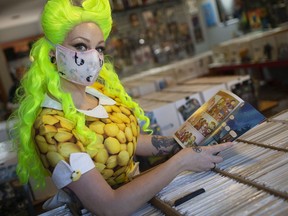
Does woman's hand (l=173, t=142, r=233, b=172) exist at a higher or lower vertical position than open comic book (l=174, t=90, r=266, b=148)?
lower

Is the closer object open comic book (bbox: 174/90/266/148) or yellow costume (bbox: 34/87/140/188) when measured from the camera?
yellow costume (bbox: 34/87/140/188)

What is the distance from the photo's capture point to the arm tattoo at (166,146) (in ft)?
5.31

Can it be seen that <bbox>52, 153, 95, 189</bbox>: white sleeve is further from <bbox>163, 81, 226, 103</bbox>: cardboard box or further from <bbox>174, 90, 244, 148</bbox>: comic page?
<bbox>163, 81, 226, 103</bbox>: cardboard box

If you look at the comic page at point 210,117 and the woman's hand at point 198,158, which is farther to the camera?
the comic page at point 210,117

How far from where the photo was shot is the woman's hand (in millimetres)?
1187

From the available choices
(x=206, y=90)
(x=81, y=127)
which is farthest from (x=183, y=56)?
(x=81, y=127)

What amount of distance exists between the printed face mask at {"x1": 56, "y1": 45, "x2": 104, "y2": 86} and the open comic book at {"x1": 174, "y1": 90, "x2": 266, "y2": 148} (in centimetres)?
48

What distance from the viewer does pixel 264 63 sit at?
3828mm

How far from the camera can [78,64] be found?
1320 millimetres

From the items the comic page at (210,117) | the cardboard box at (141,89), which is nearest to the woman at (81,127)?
the comic page at (210,117)

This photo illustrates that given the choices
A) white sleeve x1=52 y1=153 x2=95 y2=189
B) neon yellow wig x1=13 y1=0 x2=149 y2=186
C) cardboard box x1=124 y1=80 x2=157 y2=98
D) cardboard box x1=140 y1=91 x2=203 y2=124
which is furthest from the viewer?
cardboard box x1=124 y1=80 x2=157 y2=98

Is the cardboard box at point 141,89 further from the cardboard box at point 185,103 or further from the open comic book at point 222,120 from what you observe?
the open comic book at point 222,120

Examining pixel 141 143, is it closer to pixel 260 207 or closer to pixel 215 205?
pixel 215 205

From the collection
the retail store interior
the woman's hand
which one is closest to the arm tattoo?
the woman's hand
